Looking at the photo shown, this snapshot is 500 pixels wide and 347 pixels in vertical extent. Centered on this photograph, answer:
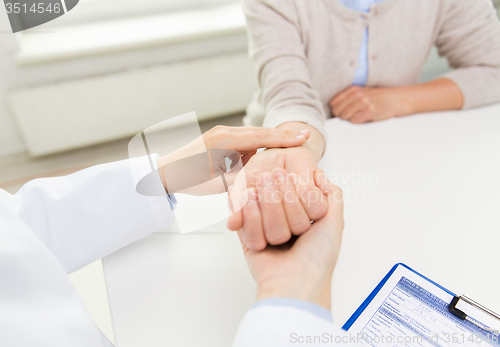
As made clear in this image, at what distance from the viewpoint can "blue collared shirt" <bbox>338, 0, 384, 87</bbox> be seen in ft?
2.52

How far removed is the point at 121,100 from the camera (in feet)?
5.20

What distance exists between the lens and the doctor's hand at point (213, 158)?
1.78ft

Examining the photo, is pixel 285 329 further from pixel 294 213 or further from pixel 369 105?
pixel 369 105

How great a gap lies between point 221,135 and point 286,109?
23 centimetres

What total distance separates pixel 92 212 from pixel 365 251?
0.42 metres

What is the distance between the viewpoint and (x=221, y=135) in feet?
1.78

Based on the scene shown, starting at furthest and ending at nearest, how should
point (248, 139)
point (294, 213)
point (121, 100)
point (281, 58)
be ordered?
point (121, 100) → point (281, 58) → point (248, 139) → point (294, 213)

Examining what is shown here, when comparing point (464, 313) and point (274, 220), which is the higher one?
point (274, 220)

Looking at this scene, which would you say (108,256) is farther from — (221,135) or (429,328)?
(429,328)

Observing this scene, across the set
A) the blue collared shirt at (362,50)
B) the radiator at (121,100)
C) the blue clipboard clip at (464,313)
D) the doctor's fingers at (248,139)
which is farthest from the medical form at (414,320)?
the radiator at (121,100)

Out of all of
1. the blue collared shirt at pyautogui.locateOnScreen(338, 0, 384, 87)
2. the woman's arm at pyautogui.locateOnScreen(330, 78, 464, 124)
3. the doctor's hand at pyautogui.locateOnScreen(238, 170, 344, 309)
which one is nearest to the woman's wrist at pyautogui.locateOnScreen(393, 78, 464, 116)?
the woman's arm at pyautogui.locateOnScreen(330, 78, 464, 124)

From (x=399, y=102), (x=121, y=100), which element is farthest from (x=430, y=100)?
(x=121, y=100)

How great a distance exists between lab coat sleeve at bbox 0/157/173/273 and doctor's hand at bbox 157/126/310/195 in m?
0.05

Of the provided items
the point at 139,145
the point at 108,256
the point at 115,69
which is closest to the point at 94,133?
the point at 115,69
